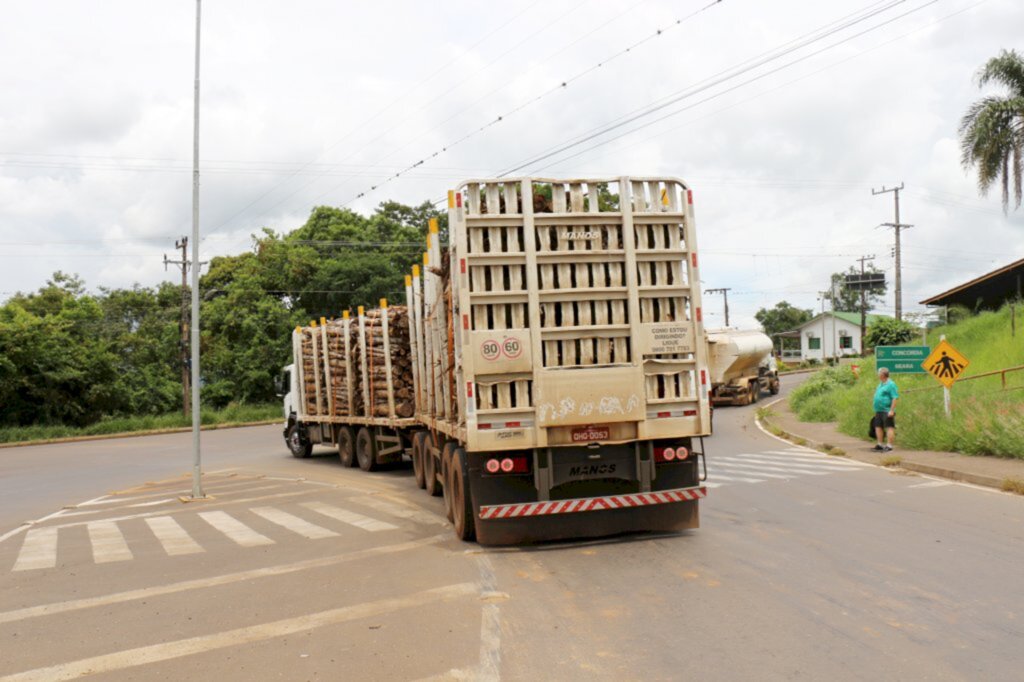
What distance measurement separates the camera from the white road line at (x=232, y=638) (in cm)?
542

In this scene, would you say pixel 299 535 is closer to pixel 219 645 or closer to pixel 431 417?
pixel 431 417

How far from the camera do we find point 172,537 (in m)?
10.8

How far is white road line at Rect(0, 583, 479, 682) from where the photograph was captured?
17.8ft

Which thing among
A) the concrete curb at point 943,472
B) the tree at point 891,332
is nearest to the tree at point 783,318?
the tree at point 891,332

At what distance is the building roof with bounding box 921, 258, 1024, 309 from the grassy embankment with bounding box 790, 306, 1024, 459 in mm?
2115

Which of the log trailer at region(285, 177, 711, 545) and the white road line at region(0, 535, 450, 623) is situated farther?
the log trailer at region(285, 177, 711, 545)

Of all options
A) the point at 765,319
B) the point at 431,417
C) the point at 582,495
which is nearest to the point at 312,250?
the point at 431,417

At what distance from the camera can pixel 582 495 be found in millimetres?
8883

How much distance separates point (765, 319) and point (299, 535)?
110222 millimetres

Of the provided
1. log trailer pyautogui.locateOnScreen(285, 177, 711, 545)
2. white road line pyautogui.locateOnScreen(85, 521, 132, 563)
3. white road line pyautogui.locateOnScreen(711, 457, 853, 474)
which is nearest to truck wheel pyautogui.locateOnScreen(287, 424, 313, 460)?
white road line pyautogui.locateOnScreen(85, 521, 132, 563)

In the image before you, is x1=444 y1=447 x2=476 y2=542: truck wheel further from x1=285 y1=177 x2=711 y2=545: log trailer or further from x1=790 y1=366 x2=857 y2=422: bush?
x1=790 y1=366 x2=857 y2=422: bush

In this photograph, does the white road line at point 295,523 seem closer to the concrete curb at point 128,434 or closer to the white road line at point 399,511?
the white road line at point 399,511

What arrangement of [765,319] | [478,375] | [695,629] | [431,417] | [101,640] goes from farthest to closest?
[765,319]
[431,417]
[478,375]
[101,640]
[695,629]

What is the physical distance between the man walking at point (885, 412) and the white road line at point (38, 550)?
14298 mm
